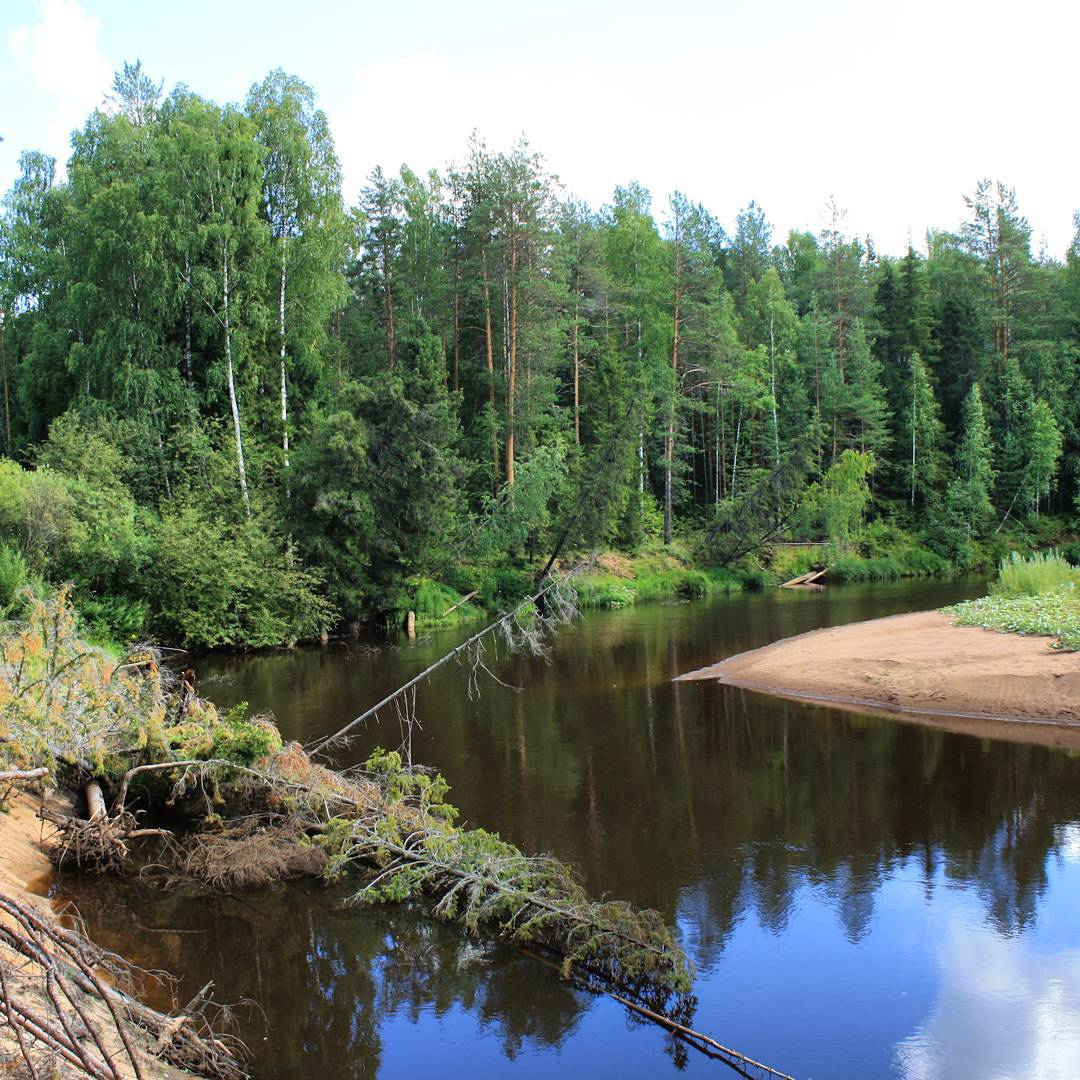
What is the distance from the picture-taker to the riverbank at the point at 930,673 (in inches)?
674

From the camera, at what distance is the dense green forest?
27.4m

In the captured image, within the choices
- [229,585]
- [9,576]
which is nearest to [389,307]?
[229,585]

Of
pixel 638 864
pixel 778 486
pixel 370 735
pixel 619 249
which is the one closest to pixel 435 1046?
pixel 638 864

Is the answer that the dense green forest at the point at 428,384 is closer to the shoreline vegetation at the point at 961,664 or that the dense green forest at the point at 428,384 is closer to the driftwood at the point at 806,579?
the driftwood at the point at 806,579

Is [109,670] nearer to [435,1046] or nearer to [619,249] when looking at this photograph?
[435,1046]

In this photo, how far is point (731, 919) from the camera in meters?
9.45

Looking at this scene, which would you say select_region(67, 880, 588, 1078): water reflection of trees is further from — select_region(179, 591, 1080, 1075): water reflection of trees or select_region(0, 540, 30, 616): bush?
select_region(0, 540, 30, 616): bush

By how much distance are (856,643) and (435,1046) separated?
17.3 m

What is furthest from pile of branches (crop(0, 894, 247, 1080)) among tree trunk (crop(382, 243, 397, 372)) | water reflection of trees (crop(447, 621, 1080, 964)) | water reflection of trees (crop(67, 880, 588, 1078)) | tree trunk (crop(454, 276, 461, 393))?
tree trunk (crop(454, 276, 461, 393))

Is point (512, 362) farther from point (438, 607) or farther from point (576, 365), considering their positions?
point (438, 607)

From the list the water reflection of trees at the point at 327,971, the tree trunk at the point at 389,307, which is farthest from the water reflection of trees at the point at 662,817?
the tree trunk at the point at 389,307

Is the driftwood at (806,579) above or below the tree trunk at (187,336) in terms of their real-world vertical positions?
below

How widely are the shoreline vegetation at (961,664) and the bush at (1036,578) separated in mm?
33

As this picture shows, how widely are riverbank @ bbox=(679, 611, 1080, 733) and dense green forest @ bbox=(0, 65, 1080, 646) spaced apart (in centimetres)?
1215
